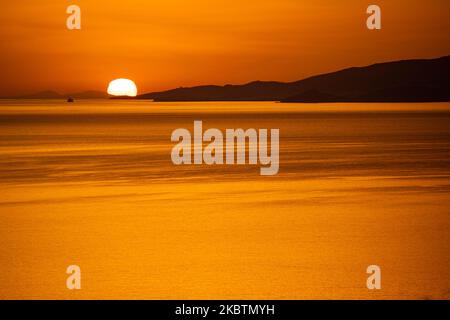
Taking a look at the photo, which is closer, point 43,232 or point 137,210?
point 43,232

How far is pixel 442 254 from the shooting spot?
1120 cm

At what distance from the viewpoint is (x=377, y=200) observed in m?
16.6

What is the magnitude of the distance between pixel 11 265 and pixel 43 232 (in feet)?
7.68

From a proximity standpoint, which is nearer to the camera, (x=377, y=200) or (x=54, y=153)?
(x=377, y=200)

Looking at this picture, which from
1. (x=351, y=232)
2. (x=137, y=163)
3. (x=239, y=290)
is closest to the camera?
(x=239, y=290)

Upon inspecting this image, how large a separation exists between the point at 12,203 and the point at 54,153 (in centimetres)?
1748

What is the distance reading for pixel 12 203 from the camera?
54.5 ft

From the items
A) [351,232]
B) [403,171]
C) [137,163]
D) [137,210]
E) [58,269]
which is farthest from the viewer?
[137,163]

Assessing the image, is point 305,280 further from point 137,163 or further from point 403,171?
point 137,163

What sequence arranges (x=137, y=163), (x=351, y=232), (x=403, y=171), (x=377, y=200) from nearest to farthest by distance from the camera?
(x=351, y=232) < (x=377, y=200) < (x=403, y=171) < (x=137, y=163)
